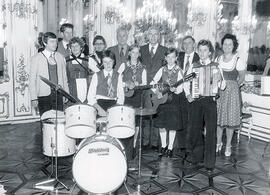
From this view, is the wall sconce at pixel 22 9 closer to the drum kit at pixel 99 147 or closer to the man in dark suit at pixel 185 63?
the man in dark suit at pixel 185 63

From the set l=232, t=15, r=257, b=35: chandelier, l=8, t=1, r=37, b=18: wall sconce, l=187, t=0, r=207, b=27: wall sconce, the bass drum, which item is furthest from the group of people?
l=232, t=15, r=257, b=35: chandelier

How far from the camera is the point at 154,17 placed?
7.18 meters

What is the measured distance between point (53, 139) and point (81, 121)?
0.98 m

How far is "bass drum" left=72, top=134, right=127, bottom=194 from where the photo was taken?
3330 millimetres

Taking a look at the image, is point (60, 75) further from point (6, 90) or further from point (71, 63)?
point (6, 90)

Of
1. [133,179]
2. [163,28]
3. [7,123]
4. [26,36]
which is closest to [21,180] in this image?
[133,179]

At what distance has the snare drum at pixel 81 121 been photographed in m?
3.50

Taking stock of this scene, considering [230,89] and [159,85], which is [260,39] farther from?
[159,85]

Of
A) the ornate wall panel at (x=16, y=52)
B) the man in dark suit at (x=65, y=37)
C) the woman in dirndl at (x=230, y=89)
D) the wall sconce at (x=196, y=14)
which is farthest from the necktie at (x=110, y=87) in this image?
the wall sconce at (x=196, y=14)

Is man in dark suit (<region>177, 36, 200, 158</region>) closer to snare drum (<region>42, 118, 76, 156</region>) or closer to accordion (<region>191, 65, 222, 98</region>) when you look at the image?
accordion (<region>191, 65, 222, 98</region>)

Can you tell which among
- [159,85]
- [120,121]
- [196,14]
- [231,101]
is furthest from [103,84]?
[196,14]

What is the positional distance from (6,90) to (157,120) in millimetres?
3806

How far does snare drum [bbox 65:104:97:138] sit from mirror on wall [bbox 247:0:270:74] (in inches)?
214

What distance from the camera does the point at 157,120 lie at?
5035mm
